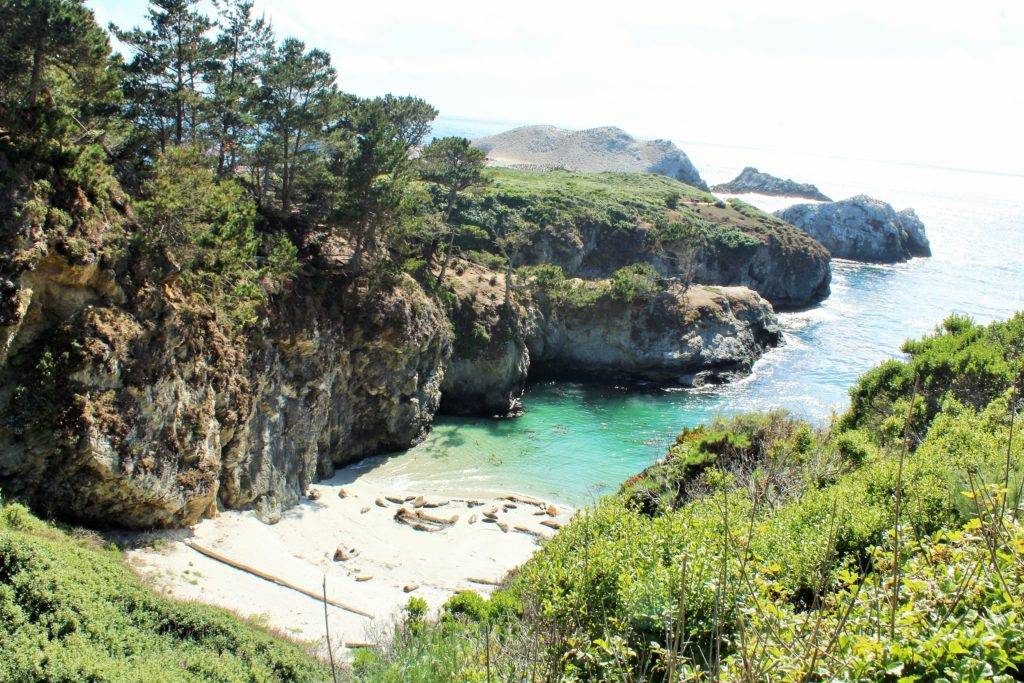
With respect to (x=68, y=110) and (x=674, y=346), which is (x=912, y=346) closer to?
(x=674, y=346)

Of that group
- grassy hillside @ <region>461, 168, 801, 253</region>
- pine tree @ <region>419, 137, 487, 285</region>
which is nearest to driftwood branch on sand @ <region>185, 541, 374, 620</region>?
pine tree @ <region>419, 137, 487, 285</region>

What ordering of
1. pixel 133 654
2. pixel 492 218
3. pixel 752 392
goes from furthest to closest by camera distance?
pixel 492 218
pixel 752 392
pixel 133 654

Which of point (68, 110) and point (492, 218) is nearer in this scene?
point (68, 110)

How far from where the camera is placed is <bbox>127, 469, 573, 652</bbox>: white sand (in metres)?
21.2

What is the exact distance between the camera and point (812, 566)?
13930 mm

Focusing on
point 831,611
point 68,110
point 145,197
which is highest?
point 68,110

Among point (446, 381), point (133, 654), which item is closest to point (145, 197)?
point (133, 654)

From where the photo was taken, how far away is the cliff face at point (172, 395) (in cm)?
2042

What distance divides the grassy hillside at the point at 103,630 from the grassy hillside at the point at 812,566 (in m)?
Answer: 3.15

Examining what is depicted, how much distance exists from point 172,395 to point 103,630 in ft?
36.2

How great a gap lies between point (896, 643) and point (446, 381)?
41810mm

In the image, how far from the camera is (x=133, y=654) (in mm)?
14742

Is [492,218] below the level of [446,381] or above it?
above

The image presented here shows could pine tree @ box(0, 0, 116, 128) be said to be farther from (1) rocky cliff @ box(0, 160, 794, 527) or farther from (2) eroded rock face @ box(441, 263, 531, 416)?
(2) eroded rock face @ box(441, 263, 531, 416)
